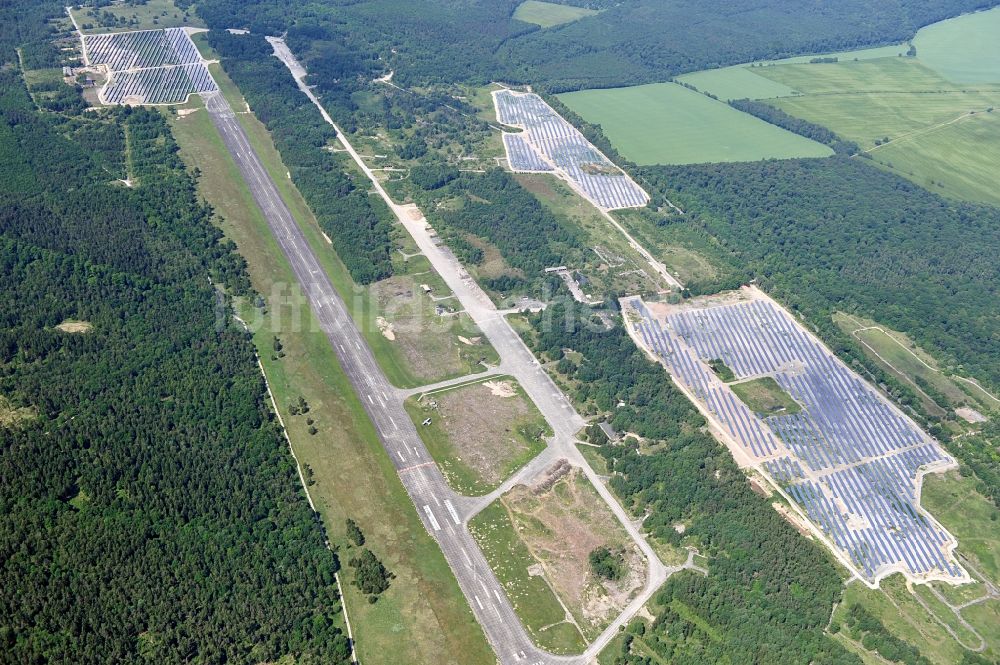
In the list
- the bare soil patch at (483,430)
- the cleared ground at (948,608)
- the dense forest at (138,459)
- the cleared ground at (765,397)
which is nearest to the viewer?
the dense forest at (138,459)

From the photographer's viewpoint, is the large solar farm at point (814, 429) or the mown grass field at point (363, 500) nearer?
the mown grass field at point (363, 500)

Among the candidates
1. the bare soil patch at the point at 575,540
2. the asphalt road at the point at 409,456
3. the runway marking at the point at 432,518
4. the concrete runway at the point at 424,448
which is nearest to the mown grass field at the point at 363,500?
the asphalt road at the point at 409,456

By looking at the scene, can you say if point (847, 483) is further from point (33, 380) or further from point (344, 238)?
point (33, 380)

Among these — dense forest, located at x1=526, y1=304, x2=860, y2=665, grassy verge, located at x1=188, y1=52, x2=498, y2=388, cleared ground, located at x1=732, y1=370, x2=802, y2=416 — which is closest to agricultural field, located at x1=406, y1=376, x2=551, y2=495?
grassy verge, located at x1=188, y1=52, x2=498, y2=388

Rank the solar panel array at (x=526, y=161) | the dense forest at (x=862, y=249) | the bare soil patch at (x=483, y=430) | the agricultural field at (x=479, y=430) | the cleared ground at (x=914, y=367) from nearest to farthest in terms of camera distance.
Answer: the agricultural field at (x=479, y=430) < the bare soil patch at (x=483, y=430) < the cleared ground at (x=914, y=367) < the dense forest at (x=862, y=249) < the solar panel array at (x=526, y=161)

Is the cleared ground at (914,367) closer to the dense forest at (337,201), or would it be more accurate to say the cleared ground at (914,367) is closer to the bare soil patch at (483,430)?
the bare soil patch at (483,430)

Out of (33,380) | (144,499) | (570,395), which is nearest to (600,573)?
(570,395)
